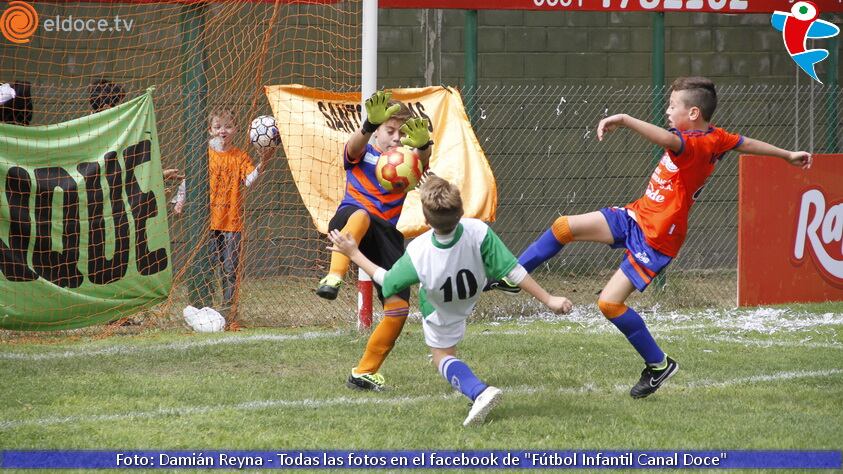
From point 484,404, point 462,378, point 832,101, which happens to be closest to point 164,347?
point 462,378

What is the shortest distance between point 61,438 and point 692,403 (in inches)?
128

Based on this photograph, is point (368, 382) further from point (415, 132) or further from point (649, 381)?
point (649, 381)

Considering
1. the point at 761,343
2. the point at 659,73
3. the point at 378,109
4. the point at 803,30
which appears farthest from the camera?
the point at 803,30

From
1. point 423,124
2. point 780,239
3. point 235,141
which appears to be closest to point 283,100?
point 235,141

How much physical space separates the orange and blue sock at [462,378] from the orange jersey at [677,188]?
1.44 metres

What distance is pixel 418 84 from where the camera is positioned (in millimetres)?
12414

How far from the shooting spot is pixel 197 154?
9414 mm

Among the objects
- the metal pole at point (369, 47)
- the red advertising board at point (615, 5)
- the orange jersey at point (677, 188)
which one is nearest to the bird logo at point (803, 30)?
the red advertising board at point (615, 5)

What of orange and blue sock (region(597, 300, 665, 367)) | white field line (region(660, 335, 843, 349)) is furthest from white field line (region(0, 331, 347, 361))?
orange and blue sock (region(597, 300, 665, 367))

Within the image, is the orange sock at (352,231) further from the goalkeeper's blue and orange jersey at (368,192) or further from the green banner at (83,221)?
the green banner at (83,221)

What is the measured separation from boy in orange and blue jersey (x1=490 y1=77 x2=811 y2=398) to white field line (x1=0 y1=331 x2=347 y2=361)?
8.38 feet

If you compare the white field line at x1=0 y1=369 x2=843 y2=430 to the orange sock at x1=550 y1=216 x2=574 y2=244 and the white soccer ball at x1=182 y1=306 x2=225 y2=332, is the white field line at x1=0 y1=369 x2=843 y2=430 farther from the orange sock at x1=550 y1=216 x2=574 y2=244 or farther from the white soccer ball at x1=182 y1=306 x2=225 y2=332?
the white soccer ball at x1=182 y1=306 x2=225 y2=332

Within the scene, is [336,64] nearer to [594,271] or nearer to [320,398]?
[594,271]

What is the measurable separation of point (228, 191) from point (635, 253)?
424 centimetres
